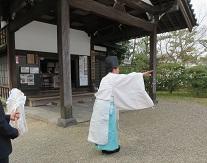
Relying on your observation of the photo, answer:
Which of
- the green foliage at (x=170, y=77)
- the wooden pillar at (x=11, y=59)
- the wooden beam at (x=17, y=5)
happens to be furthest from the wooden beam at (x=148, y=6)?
the green foliage at (x=170, y=77)

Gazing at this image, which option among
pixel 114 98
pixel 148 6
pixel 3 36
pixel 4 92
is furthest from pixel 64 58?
pixel 4 92

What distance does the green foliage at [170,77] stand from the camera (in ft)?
44.1

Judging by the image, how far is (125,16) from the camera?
→ 320 inches

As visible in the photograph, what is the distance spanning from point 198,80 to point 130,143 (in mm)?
9007

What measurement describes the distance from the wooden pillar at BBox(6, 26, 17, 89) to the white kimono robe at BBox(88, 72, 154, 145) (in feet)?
19.3

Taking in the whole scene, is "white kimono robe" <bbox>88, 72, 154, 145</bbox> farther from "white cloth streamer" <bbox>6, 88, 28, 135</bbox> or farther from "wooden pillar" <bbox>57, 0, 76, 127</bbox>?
"wooden pillar" <bbox>57, 0, 76, 127</bbox>

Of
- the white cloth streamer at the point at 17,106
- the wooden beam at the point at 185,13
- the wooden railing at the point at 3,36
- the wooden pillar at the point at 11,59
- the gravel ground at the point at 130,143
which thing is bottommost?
the gravel ground at the point at 130,143

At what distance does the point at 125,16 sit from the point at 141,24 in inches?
39.8

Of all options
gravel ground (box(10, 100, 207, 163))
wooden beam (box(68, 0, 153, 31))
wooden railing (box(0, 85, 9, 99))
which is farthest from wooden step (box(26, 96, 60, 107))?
wooden beam (box(68, 0, 153, 31))

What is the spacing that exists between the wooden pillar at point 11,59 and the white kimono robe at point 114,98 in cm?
589

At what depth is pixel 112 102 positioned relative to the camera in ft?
13.5

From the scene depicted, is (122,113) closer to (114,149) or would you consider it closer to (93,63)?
(114,149)

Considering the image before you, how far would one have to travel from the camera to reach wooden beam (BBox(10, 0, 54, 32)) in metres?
6.51

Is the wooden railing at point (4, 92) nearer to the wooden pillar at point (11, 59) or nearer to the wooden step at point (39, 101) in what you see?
the wooden pillar at point (11, 59)
